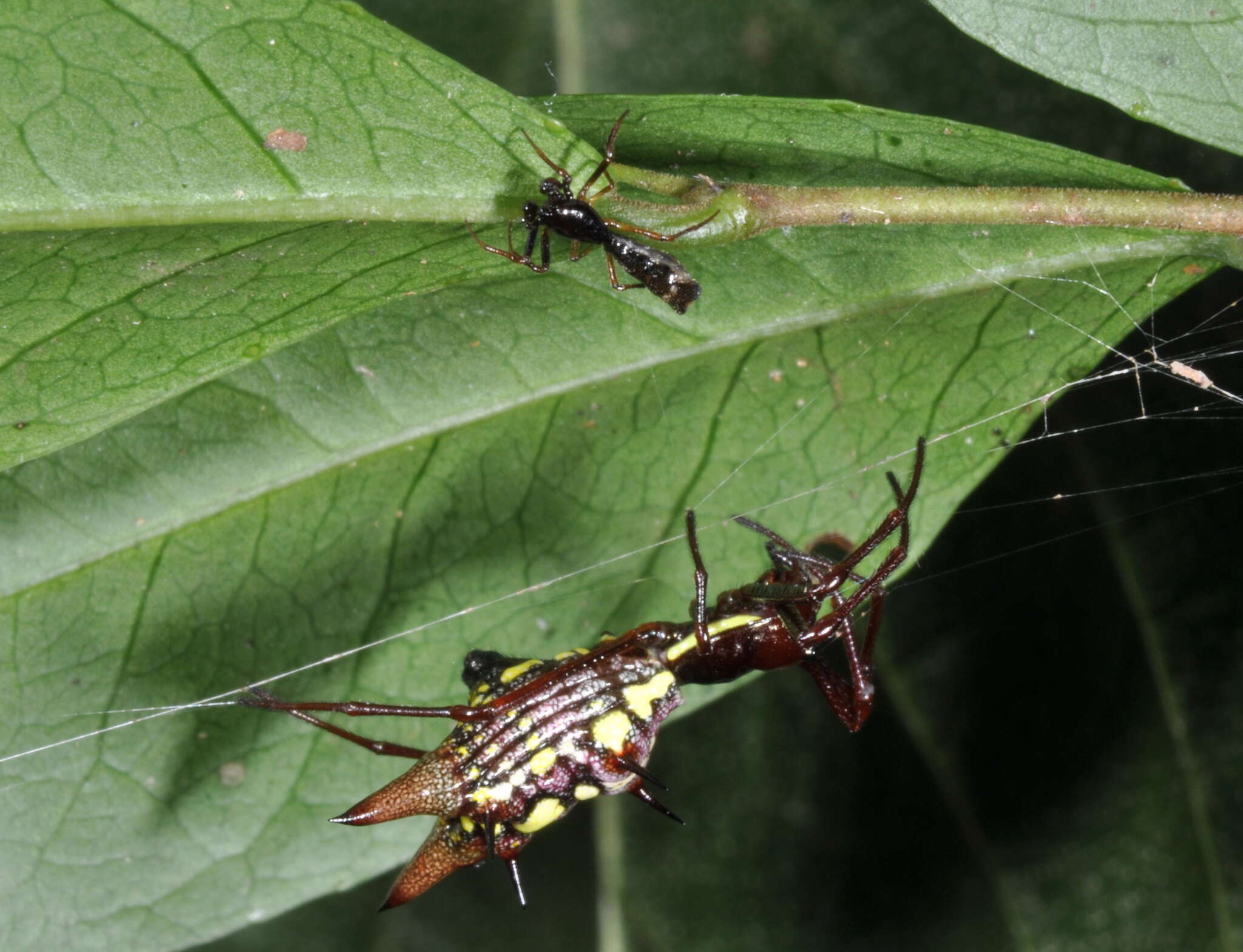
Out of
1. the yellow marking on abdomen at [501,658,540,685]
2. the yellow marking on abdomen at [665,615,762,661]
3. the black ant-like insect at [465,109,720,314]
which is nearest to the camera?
the black ant-like insect at [465,109,720,314]

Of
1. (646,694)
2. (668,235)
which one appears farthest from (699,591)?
(668,235)

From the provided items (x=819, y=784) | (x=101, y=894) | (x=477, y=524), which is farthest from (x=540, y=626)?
(x=819, y=784)

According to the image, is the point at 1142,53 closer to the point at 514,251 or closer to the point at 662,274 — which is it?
the point at 662,274

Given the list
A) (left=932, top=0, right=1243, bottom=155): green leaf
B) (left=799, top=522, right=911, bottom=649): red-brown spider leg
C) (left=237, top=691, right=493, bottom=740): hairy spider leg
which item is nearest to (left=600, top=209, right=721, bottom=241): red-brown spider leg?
(left=932, top=0, right=1243, bottom=155): green leaf

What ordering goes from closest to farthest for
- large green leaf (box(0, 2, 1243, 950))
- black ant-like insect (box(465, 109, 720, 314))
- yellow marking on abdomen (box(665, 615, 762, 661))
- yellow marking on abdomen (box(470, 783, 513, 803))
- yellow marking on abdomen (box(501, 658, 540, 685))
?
large green leaf (box(0, 2, 1243, 950)) < black ant-like insect (box(465, 109, 720, 314)) < yellow marking on abdomen (box(470, 783, 513, 803)) < yellow marking on abdomen (box(501, 658, 540, 685)) < yellow marking on abdomen (box(665, 615, 762, 661))

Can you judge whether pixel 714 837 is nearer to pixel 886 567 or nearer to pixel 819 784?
pixel 819 784

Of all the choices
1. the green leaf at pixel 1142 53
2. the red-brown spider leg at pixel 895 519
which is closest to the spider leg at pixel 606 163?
the green leaf at pixel 1142 53

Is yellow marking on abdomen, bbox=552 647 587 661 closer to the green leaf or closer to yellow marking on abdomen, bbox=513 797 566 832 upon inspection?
yellow marking on abdomen, bbox=513 797 566 832
